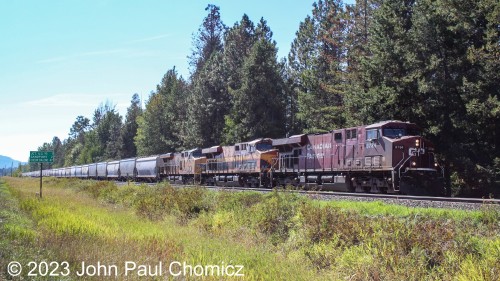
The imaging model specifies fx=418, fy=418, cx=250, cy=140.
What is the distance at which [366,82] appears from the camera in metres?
30.5

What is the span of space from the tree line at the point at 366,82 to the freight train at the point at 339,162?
4710mm

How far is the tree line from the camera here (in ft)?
81.8

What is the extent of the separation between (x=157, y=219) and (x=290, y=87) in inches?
1575

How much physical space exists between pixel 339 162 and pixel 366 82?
388 inches

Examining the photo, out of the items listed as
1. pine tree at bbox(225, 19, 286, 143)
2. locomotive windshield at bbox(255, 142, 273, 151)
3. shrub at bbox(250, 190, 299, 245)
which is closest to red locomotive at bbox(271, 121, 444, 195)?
locomotive windshield at bbox(255, 142, 273, 151)

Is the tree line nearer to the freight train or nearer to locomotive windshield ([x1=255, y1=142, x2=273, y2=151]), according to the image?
the freight train

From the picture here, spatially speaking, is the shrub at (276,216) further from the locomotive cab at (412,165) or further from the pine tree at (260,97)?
the pine tree at (260,97)

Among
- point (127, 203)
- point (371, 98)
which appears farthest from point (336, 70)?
point (127, 203)

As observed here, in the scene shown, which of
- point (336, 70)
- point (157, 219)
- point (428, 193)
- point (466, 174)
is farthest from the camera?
point (336, 70)

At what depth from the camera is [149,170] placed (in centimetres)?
5044

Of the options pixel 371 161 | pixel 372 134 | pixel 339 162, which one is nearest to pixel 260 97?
pixel 339 162

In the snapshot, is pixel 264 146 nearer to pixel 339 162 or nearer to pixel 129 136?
pixel 339 162

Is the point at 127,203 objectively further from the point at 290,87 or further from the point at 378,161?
the point at 290,87

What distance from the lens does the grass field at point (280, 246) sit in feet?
25.3
